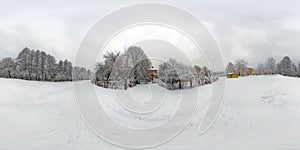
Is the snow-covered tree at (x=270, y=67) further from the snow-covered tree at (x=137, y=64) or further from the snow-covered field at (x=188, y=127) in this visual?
the snow-covered tree at (x=137, y=64)

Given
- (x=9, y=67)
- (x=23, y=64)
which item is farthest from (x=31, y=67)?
(x=9, y=67)

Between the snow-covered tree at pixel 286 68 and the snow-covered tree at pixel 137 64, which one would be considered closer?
the snow-covered tree at pixel 137 64

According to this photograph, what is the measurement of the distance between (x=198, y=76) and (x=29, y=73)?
1736 cm

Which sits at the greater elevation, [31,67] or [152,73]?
[31,67]

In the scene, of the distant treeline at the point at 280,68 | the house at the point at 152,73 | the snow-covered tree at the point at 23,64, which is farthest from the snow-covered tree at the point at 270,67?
the snow-covered tree at the point at 23,64

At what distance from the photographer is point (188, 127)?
28.2 feet

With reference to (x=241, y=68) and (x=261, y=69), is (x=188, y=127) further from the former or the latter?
(x=261, y=69)

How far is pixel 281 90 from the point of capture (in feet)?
40.9

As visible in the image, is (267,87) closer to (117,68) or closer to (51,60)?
(117,68)

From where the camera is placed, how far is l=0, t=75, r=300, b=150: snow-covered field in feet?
23.2

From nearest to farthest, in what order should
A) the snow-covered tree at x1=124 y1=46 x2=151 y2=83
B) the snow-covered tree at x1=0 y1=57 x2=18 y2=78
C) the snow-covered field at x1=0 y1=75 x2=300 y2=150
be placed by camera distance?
1. the snow-covered field at x1=0 y1=75 x2=300 y2=150
2. the snow-covered tree at x1=124 y1=46 x2=151 y2=83
3. the snow-covered tree at x1=0 y1=57 x2=18 y2=78

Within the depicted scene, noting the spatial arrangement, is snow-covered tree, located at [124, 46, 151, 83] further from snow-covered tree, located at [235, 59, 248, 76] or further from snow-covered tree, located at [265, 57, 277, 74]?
snow-covered tree, located at [265, 57, 277, 74]

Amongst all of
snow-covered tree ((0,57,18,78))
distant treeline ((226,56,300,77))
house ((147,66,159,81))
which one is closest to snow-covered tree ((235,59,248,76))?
distant treeline ((226,56,300,77))

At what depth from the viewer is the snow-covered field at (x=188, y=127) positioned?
7.06m
